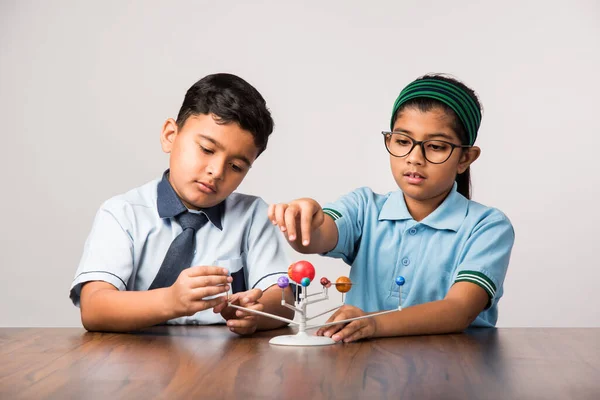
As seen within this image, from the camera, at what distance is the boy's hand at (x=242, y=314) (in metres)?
1.31

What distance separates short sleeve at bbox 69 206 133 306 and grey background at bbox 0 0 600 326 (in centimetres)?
152

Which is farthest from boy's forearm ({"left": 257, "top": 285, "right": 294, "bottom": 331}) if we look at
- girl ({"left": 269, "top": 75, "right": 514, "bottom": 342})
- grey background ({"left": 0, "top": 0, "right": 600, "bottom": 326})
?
grey background ({"left": 0, "top": 0, "right": 600, "bottom": 326})

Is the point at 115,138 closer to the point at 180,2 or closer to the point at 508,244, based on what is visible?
the point at 180,2

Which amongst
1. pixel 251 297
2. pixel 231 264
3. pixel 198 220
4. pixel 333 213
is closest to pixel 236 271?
pixel 231 264

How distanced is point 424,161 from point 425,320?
1.25ft

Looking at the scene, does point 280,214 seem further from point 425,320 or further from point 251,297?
point 425,320

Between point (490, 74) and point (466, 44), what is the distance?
148mm

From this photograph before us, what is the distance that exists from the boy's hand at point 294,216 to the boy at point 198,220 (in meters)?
0.22

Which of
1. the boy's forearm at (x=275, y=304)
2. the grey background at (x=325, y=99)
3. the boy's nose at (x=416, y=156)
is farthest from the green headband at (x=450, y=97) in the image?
the grey background at (x=325, y=99)

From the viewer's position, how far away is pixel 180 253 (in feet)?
5.25

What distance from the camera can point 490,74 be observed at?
3098 millimetres

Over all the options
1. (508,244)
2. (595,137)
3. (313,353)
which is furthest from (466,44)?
(313,353)

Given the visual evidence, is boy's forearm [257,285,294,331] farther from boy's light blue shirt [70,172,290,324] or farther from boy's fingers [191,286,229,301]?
boy's fingers [191,286,229,301]

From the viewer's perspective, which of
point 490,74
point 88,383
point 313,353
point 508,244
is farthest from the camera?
point 490,74
